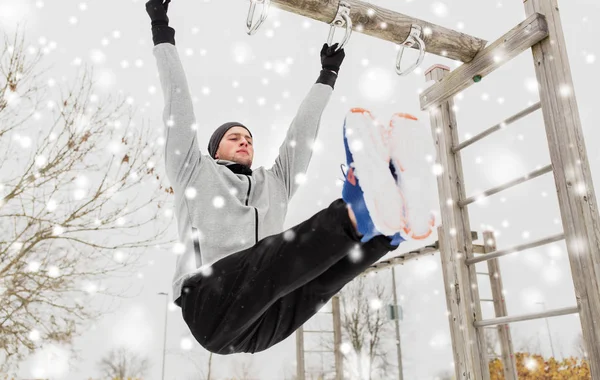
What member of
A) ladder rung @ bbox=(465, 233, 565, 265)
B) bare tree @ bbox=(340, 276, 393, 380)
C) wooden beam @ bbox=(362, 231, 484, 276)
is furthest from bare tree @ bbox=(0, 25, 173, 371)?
bare tree @ bbox=(340, 276, 393, 380)

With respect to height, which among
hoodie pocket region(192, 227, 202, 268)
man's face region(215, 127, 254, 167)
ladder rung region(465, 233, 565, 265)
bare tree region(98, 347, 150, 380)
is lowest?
bare tree region(98, 347, 150, 380)

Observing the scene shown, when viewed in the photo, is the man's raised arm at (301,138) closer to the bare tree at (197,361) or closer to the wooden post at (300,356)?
the wooden post at (300,356)

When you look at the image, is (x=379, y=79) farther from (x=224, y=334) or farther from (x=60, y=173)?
(x=224, y=334)

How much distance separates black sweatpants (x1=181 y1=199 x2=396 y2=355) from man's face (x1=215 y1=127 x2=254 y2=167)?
673 mm

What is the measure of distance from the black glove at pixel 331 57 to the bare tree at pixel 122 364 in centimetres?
2256

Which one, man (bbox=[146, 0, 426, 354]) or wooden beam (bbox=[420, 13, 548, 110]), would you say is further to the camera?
wooden beam (bbox=[420, 13, 548, 110])

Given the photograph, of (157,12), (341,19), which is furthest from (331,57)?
(157,12)

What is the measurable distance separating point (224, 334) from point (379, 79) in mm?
3302

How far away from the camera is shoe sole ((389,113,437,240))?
1.30 meters

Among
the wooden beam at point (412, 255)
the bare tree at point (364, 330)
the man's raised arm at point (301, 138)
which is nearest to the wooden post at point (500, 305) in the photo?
the wooden beam at point (412, 255)

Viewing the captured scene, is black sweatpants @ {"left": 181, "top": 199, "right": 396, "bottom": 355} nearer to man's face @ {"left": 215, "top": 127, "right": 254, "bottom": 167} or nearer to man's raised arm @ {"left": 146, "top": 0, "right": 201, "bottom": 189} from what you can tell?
man's raised arm @ {"left": 146, "top": 0, "right": 201, "bottom": 189}

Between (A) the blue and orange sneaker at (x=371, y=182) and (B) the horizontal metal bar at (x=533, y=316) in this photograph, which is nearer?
(A) the blue and orange sneaker at (x=371, y=182)

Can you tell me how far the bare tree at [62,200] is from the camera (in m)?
4.15

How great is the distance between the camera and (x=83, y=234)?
458cm
